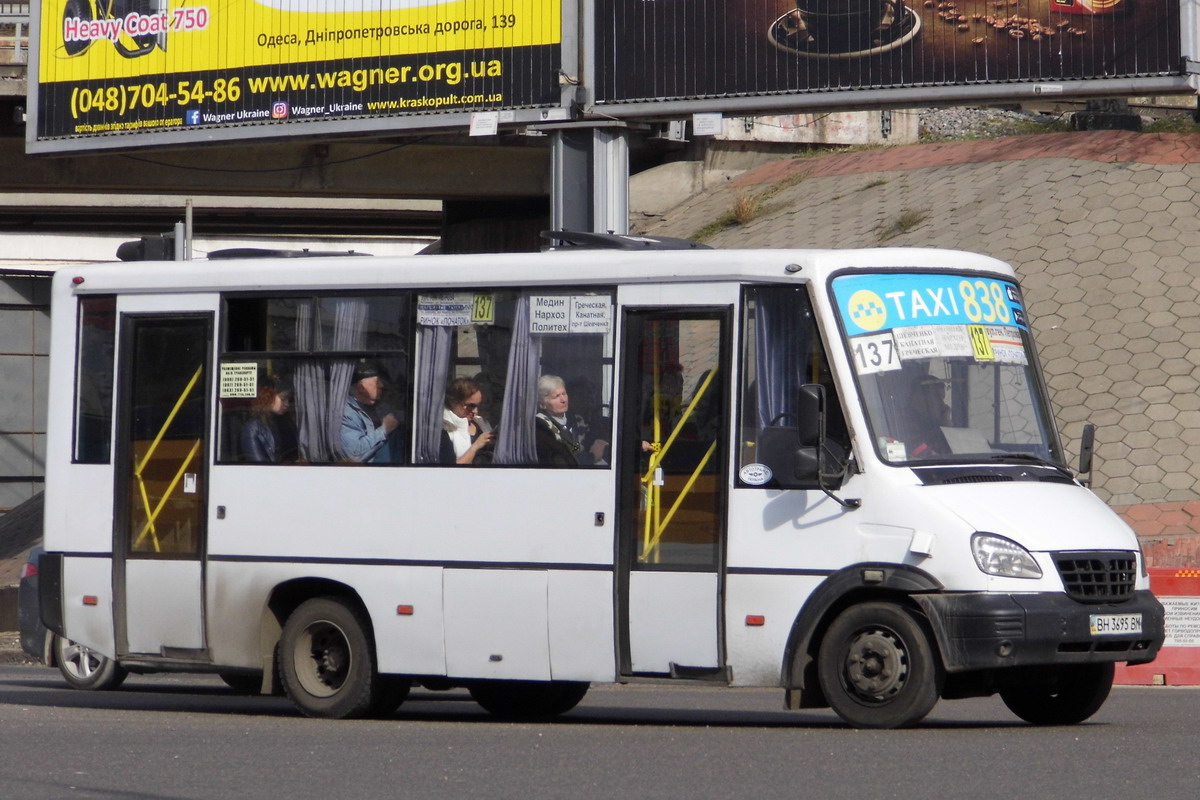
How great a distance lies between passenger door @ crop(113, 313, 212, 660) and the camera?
1157cm

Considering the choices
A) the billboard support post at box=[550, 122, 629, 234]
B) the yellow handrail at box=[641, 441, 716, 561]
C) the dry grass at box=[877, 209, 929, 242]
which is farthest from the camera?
the dry grass at box=[877, 209, 929, 242]

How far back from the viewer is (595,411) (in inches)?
414

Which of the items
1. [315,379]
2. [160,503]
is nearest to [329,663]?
[160,503]

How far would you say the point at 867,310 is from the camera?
10.1 m

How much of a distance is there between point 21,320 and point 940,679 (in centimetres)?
2787

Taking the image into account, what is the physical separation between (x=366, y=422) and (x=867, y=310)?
302cm

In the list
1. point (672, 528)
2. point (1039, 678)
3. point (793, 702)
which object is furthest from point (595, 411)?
point (1039, 678)

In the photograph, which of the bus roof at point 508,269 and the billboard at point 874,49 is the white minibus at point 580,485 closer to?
the bus roof at point 508,269

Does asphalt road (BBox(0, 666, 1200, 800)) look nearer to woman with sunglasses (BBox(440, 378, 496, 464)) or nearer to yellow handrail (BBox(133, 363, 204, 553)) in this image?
yellow handrail (BBox(133, 363, 204, 553))

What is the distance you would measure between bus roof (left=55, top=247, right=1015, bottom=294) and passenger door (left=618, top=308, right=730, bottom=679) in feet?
0.84

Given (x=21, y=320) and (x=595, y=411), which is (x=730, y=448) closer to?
(x=595, y=411)

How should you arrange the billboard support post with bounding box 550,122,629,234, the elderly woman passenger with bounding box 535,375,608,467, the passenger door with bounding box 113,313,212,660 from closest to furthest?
the elderly woman passenger with bounding box 535,375,608,467, the passenger door with bounding box 113,313,212,660, the billboard support post with bounding box 550,122,629,234

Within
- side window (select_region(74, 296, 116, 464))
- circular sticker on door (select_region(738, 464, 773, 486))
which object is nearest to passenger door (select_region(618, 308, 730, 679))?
circular sticker on door (select_region(738, 464, 773, 486))

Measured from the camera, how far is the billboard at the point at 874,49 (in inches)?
769
